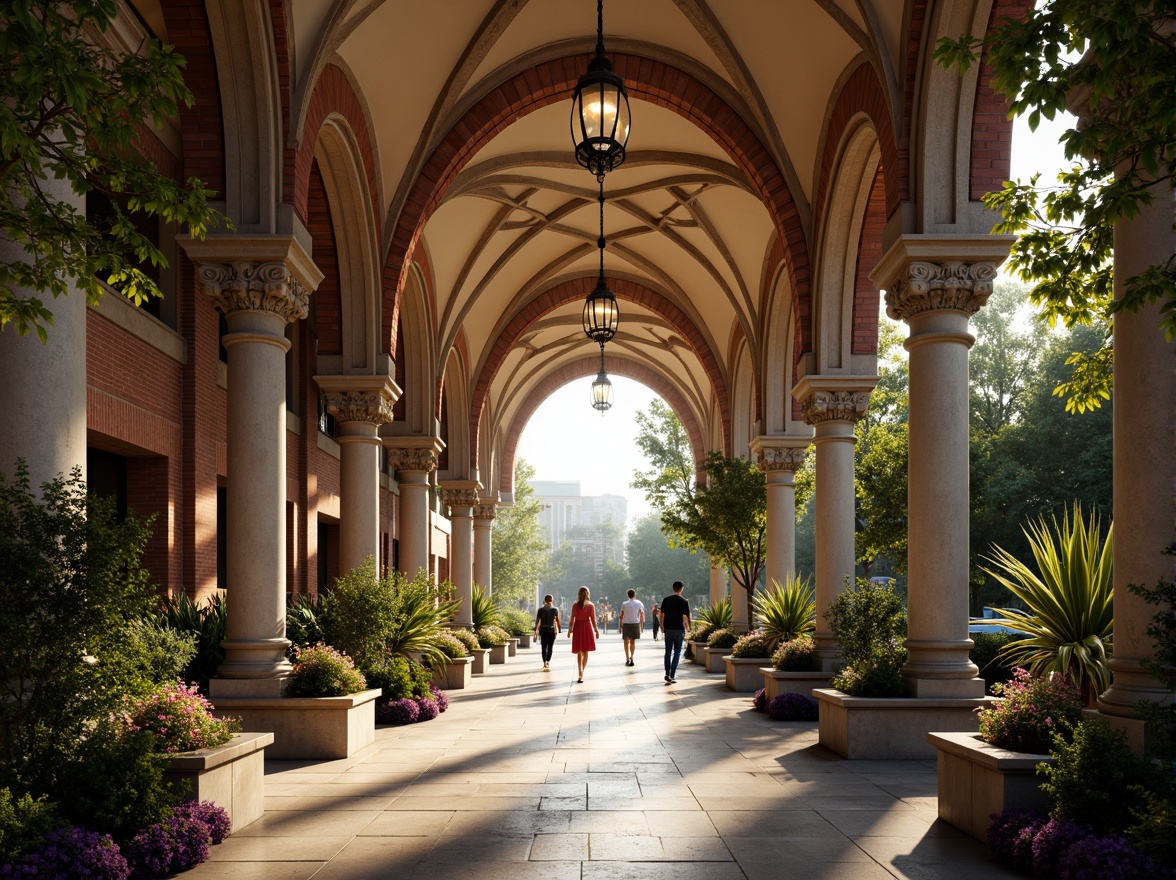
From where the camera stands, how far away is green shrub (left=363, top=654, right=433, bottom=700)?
42.5 feet

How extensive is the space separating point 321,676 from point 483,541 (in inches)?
856

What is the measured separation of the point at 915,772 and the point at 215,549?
341 inches

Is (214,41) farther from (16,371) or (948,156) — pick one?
(948,156)

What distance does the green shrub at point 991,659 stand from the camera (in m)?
12.4

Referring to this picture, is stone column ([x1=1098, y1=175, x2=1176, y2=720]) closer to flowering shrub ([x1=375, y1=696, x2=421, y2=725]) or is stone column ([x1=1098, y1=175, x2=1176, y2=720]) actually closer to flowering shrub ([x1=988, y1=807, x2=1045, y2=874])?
flowering shrub ([x1=988, y1=807, x2=1045, y2=874])

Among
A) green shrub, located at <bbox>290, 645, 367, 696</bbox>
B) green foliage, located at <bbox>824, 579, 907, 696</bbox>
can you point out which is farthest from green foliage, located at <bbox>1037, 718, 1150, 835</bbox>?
green shrub, located at <bbox>290, 645, 367, 696</bbox>

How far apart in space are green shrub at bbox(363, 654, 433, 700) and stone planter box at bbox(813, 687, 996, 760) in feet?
18.3

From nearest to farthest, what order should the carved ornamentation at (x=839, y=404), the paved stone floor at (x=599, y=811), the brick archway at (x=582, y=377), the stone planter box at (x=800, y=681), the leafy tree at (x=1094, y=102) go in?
the leafy tree at (x=1094, y=102)
the paved stone floor at (x=599, y=811)
the stone planter box at (x=800, y=681)
the carved ornamentation at (x=839, y=404)
the brick archway at (x=582, y=377)

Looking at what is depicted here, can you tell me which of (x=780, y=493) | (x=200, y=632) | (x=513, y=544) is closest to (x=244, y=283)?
(x=200, y=632)

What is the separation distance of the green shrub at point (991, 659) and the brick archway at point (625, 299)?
13.7 m

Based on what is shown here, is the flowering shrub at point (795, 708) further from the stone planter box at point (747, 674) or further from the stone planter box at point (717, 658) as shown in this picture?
the stone planter box at point (717, 658)

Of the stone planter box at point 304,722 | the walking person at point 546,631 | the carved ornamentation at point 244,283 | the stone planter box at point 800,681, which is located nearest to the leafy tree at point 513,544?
the walking person at point 546,631

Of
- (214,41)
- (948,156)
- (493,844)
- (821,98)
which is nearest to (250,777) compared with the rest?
(493,844)

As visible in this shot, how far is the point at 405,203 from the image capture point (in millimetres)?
15047
